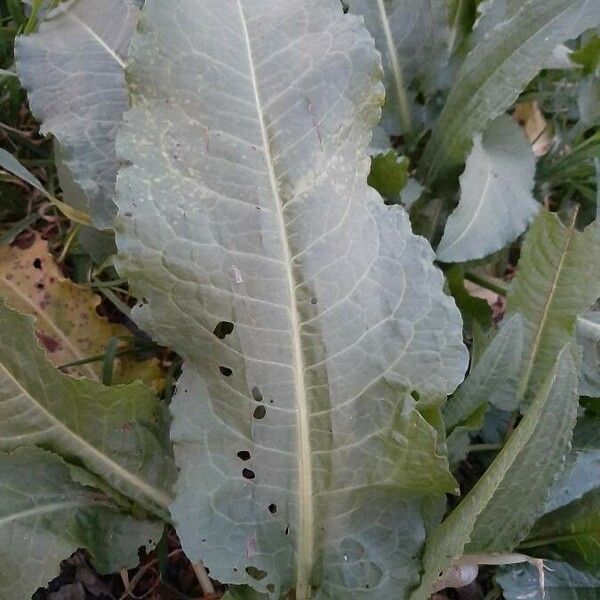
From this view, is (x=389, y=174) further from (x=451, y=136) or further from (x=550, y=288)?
(x=550, y=288)

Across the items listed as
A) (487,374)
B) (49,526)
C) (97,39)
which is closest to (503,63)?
(487,374)

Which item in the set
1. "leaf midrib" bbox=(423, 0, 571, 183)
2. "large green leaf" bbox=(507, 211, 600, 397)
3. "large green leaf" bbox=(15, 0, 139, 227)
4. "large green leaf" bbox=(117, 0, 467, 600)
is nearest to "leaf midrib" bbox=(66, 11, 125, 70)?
"large green leaf" bbox=(15, 0, 139, 227)

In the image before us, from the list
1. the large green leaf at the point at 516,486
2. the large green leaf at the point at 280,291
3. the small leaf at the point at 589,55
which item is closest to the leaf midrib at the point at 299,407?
the large green leaf at the point at 280,291

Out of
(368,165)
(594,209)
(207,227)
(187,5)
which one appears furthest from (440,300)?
(594,209)

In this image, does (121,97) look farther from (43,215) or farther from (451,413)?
(451,413)

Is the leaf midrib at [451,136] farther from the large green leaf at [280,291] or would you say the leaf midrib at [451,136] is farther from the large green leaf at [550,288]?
the large green leaf at [280,291]

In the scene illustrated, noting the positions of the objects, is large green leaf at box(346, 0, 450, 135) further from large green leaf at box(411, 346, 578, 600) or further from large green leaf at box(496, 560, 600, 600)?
large green leaf at box(496, 560, 600, 600)
